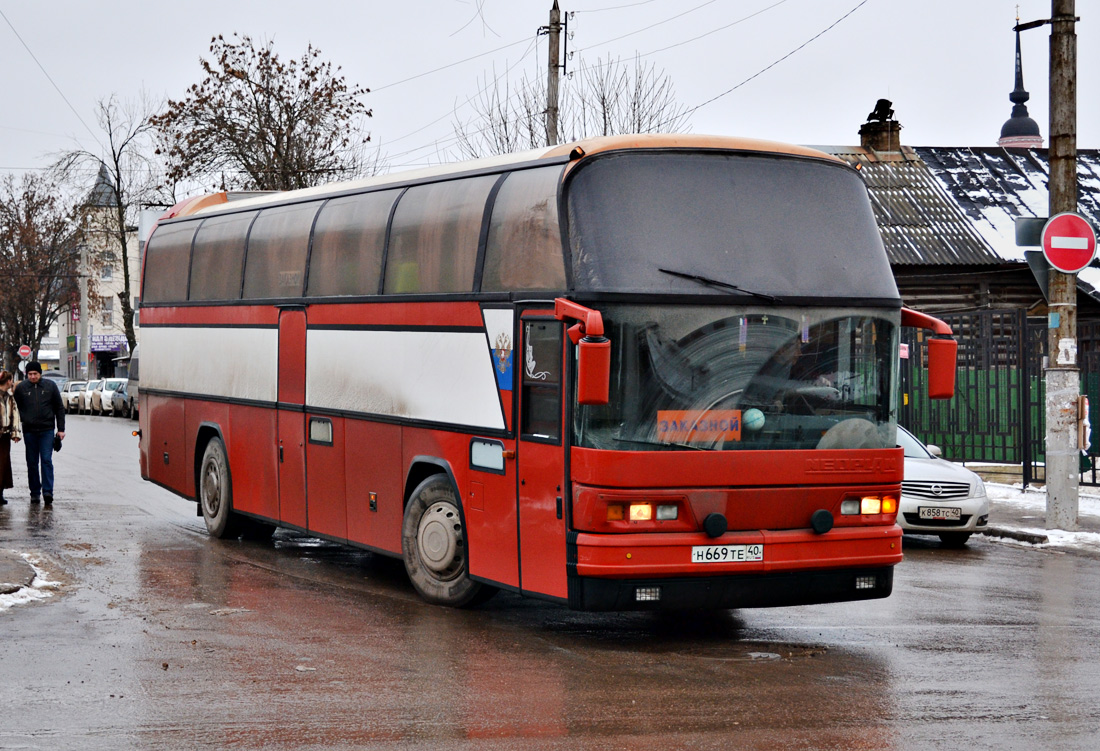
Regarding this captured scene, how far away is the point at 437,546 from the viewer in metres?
10.4

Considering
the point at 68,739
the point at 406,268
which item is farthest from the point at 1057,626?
the point at 68,739

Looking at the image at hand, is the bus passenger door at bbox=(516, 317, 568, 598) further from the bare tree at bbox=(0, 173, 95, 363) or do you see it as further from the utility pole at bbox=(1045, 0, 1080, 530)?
the bare tree at bbox=(0, 173, 95, 363)

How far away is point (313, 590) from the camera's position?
11406 mm

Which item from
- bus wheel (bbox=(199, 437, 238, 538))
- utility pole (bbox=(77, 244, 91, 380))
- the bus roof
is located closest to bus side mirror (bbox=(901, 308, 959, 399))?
the bus roof

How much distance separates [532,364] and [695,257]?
4.08 ft

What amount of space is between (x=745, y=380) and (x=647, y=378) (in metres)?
0.64

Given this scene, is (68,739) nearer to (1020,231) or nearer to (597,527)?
(597,527)

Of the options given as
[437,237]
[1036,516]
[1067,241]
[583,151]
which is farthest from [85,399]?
[583,151]

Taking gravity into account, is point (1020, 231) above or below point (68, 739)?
above

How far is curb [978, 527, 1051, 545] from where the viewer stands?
52.2 feet

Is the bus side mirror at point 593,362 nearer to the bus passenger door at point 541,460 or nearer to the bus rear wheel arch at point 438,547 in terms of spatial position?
the bus passenger door at point 541,460

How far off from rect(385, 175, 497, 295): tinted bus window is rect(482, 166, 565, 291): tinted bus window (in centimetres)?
27

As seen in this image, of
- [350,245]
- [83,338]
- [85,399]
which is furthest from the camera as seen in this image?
[83,338]

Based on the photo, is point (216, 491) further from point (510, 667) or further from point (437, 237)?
point (510, 667)
